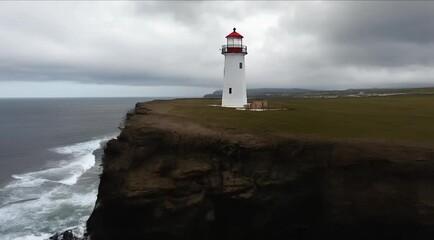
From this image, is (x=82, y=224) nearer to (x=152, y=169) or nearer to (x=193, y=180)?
(x=152, y=169)

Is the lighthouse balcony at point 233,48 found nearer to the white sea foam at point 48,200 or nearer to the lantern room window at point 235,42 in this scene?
the lantern room window at point 235,42

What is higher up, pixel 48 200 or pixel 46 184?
pixel 46 184

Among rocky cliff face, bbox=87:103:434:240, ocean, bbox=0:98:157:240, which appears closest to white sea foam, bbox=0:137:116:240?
ocean, bbox=0:98:157:240

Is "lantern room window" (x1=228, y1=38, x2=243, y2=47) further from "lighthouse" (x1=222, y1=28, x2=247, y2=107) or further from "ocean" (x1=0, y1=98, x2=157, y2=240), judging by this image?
"ocean" (x1=0, y1=98, x2=157, y2=240)

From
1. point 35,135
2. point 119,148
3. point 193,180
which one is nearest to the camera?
point 193,180

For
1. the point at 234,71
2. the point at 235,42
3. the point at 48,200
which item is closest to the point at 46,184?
the point at 48,200

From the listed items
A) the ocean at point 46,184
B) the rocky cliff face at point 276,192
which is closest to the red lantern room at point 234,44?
the ocean at point 46,184

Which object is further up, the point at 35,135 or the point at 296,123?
the point at 296,123

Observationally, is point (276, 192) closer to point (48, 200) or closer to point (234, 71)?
point (48, 200)

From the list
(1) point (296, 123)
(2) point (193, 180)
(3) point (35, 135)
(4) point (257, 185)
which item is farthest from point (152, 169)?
(3) point (35, 135)
